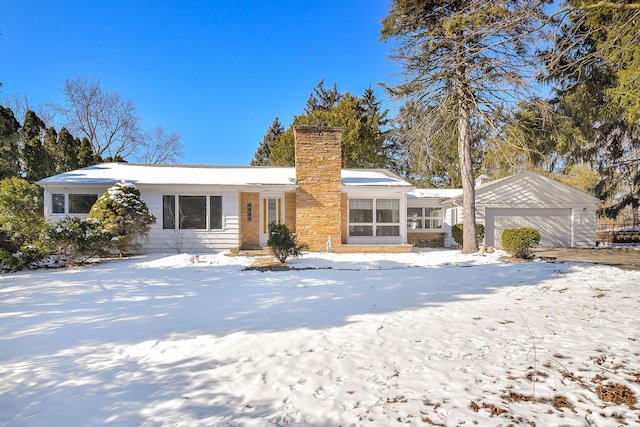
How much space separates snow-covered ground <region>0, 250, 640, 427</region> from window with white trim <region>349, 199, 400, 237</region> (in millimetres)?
7162

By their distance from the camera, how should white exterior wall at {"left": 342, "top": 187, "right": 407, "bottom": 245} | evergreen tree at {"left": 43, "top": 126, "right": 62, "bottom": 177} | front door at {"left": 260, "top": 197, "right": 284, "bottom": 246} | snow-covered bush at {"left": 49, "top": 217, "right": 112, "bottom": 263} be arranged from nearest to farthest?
1. snow-covered bush at {"left": 49, "top": 217, "right": 112, "bottom": 263}
2. white exterior wall at {"left": 342, "top": 187, "right": 407, "bottom": 245}
3. front door at {"left": 260, "top": 197, "right": 284, "bottom": 246}
4. evergreen tree at {"left": 43, "top": 126, "right": 62, "bottom": 177}

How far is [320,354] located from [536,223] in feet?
57.7

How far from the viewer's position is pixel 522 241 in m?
11.0

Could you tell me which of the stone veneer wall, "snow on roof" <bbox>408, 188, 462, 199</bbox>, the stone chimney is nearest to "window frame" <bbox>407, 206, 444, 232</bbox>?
"snow on roof" <bbox>408, 188, 462, 199</bbox>

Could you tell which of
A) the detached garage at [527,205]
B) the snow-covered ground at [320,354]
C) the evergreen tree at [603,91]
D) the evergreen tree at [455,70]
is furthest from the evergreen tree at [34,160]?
the detached garage at [527,205]

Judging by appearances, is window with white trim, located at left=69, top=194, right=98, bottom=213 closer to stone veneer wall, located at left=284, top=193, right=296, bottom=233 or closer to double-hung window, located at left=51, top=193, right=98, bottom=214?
double-hung window, located at left=51, top=193, right=98, bottom=214

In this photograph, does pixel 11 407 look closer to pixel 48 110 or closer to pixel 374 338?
pixel 374 338

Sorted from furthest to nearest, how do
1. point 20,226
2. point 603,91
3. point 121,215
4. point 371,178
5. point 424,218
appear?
point 424,218, point 371,178, point 603,91, point 121,215, point 20,226

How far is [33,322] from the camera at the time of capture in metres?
4.85

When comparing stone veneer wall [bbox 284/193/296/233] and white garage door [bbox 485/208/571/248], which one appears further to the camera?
white garage door [bbox 485/208/571/248]

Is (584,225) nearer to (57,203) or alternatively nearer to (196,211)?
(196,211)

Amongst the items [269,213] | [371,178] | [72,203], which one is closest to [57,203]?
[72,203]

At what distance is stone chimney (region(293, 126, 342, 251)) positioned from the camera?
43.8ft

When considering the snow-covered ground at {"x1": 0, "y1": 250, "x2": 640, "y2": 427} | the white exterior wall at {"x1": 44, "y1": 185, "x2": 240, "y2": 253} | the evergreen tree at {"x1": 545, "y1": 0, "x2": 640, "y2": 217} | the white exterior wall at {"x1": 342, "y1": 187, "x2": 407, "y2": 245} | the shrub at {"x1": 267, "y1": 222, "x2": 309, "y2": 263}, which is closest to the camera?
the snow-covered ground at {"x1": 0, "y1": 250, "x2": 640, "y2": 427}
